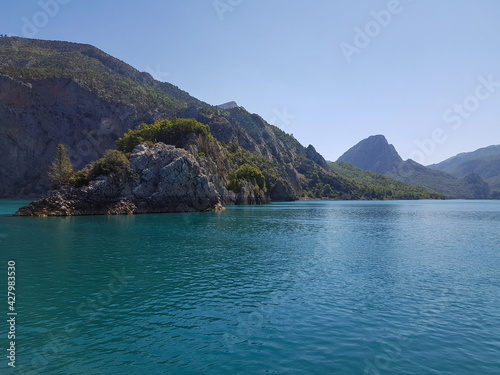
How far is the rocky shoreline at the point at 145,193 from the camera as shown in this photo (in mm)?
83062

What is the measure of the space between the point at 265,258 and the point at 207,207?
71.8 meters

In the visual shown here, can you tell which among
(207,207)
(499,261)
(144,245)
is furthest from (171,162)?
(499,261)

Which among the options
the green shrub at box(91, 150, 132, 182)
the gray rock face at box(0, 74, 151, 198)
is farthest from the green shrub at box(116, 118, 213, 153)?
the gray rock face at box(0, 74, 151, 198)

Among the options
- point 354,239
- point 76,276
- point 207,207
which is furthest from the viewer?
point 207,207

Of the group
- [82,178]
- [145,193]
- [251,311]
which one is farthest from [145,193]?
[251,311]

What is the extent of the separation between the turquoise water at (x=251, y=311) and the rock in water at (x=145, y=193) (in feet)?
157

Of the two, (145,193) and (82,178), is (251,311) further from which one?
(82,178)

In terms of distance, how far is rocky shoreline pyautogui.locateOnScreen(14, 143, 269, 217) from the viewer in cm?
8306

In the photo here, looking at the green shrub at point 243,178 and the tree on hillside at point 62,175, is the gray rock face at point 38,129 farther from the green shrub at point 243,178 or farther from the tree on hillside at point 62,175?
the tree on hillside at point 62,175

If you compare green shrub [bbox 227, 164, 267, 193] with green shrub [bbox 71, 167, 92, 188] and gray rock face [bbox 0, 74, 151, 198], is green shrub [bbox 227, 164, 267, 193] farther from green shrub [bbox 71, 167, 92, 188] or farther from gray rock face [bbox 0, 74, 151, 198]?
gray rock face [bbox 0, 74, 151, 198]

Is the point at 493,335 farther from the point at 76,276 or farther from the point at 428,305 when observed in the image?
the point at 76,276

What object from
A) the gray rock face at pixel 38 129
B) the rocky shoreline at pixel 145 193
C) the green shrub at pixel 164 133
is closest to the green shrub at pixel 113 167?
the rocky shoreline at pixel 145 193

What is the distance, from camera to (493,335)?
16.3 m

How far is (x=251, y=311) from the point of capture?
19422mm
